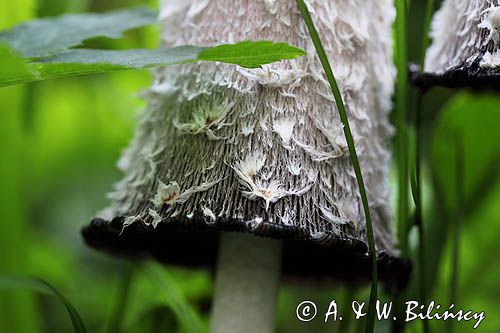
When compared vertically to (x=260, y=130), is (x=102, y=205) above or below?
below

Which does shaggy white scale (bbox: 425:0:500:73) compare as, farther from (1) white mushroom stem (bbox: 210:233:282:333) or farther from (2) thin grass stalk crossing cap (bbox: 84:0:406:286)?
(1) white mushroom stem (bbox: 210:233:282:333)

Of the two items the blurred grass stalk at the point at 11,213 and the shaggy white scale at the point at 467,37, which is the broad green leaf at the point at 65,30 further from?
the shaggy white scale at the point at 467,37

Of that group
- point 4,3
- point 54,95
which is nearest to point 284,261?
point 4,3

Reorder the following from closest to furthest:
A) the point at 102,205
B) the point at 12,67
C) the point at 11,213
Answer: the point at 12,67 → the point at 11,213 → the point at 102,205

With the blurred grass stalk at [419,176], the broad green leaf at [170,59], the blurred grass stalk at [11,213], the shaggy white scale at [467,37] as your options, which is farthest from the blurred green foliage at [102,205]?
the shaggy white scale at [467,37]

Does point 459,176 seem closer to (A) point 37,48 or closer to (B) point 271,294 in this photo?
(B) point 271,294

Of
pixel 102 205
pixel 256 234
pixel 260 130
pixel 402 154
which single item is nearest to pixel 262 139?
pixel 260 130

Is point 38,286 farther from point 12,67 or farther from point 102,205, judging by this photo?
point 102,205

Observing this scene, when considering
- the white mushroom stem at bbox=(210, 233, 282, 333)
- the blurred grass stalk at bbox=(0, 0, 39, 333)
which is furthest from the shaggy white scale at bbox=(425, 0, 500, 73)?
the blurred grass stalk at bbox=(0, 0, 39, 333)
